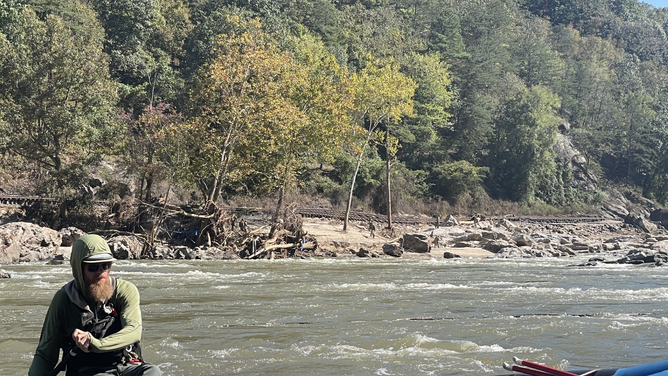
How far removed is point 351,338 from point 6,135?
77.2ft

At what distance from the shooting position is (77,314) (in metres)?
4.33

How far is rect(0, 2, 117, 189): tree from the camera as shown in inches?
1134

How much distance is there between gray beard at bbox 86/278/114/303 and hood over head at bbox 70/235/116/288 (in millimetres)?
63

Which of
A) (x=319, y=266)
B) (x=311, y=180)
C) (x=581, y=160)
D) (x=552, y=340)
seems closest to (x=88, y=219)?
(x=319, y=266)

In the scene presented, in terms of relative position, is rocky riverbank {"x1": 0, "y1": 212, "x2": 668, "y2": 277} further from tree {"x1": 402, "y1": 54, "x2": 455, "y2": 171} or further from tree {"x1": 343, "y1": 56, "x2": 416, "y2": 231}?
tree {"x1": 402, "y1": 54, "x2": 455, "y2": 171}

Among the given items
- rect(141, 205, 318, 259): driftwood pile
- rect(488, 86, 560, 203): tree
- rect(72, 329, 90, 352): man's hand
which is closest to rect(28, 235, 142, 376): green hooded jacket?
rect(72, 329, 90, 352): man's hand

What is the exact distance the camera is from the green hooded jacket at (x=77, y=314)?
13.8ft

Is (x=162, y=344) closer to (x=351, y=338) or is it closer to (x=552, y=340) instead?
(x=351, y=338)

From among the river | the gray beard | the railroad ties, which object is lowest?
the railroad ties

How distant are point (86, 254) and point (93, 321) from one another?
452 millimetres

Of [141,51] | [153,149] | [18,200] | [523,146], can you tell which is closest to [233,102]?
[153,149]

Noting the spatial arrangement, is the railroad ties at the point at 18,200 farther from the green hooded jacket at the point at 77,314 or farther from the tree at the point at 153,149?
the green hooded jacket at the point at 77,314

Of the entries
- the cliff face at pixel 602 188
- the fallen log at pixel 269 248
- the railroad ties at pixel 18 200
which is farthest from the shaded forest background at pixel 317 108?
the fallen log at pixel 269 248

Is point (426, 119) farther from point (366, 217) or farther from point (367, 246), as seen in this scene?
point (367, 246)
